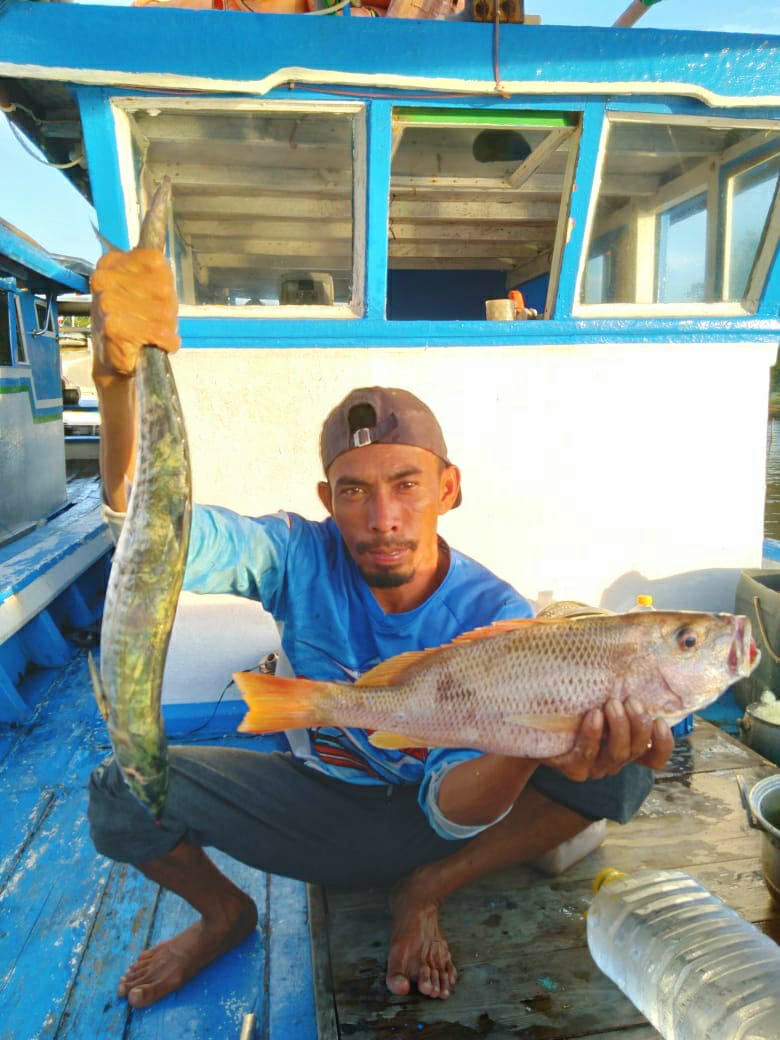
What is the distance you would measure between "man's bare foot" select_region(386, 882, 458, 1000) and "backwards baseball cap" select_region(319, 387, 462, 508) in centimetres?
154

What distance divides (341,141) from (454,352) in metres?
1.36

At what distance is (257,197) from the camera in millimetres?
4926

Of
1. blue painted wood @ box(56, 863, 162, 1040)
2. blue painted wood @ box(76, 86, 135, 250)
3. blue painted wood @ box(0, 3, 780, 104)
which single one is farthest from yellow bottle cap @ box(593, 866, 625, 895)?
blue painted wood @ box(0, 3, 780, 104)

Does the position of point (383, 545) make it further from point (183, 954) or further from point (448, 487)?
point (183, 954)

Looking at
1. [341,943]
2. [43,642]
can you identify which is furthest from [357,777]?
[43,642]

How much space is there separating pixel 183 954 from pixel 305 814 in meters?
0.68

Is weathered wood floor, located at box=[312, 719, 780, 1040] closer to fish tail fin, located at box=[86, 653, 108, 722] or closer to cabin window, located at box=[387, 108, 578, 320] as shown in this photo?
fish tail fin, located at box=[86, 653, 108, 722]

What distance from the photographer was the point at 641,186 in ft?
15.4

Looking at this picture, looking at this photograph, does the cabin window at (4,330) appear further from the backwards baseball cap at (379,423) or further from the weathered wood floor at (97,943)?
the backwards baseball cap at (379,423)

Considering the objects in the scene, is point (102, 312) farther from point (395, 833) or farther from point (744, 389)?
point (744, 389)

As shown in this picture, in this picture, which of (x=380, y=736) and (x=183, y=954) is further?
(x=183, y=954)

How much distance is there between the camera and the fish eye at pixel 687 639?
5.90 feet

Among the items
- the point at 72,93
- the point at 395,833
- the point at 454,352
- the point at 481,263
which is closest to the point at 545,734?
the point at 395,833

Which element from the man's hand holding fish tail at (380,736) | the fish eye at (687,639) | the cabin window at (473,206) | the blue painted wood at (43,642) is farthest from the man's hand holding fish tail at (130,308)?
the blue painted wood at (43,642)
